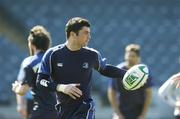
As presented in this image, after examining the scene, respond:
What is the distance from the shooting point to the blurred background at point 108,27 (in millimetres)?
15336

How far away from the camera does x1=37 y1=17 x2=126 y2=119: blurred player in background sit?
616cm

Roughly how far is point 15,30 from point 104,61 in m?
9.96

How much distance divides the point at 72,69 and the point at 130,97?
3.81 metres

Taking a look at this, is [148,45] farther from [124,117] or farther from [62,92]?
[62,92]

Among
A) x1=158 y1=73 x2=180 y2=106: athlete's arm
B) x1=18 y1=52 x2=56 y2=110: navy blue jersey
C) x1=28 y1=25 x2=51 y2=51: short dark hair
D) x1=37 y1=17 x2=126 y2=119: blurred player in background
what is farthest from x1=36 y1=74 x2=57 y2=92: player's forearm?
x1=158 y1=73 x2=180 y2=106: athlete's arm

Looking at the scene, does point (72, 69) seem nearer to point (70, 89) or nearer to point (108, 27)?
point (70, 89)

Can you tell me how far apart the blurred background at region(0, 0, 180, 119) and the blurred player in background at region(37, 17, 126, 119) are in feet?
27.6

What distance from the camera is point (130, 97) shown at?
988 centimetres

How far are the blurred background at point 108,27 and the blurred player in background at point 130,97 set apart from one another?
460 cm

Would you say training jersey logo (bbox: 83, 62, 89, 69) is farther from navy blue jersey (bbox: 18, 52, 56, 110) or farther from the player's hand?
navy blue jersey (bbox: 18, 52, 56, 110)

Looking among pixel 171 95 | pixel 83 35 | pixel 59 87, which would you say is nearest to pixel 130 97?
pixel 171 95

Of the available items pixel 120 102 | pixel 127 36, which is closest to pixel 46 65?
Result: pixel 120 102

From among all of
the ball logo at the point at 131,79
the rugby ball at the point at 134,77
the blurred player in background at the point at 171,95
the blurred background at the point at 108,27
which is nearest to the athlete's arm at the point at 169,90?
the blurred player in background at the point at 171,95

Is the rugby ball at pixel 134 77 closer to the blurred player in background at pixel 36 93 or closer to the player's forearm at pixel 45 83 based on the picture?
the player's forearm at pixel 45 83
